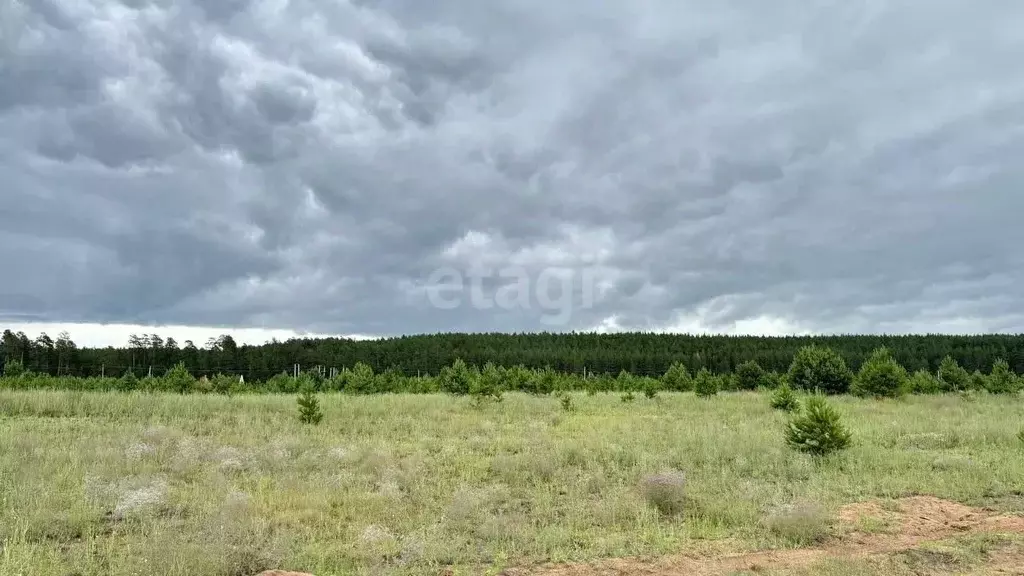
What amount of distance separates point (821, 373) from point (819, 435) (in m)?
22.0

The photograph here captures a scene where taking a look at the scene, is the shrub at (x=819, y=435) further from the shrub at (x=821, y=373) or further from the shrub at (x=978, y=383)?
the shrub at (x=978, y=383)

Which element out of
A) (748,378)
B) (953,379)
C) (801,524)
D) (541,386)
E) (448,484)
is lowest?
(448,484)

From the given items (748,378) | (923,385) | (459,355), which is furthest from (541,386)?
(459,355)

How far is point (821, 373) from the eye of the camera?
114 feet

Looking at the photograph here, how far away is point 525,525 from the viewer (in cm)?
936

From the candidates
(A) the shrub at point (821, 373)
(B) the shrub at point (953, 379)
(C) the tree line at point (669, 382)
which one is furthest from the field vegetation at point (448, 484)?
(B) the shrub at point (953, 379)

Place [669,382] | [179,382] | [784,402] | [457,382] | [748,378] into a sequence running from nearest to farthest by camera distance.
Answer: [784,402]
[179,382]
[457,382]
[748,378]
[669,382]

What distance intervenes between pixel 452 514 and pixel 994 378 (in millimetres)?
44650

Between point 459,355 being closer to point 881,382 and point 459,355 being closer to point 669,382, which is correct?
point 669,382

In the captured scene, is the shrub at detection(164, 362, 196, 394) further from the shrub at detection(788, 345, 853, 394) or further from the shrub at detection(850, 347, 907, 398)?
the shrub at detection(850, 347, 907, 398)

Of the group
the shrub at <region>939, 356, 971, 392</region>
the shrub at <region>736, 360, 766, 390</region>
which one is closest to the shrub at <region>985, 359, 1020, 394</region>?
the shrub at <region>939, 356, 971, 392</region>

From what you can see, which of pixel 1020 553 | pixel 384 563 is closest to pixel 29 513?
pixel 384 563

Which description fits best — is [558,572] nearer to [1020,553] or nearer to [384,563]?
[384,563]

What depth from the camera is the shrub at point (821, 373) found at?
34688mm
